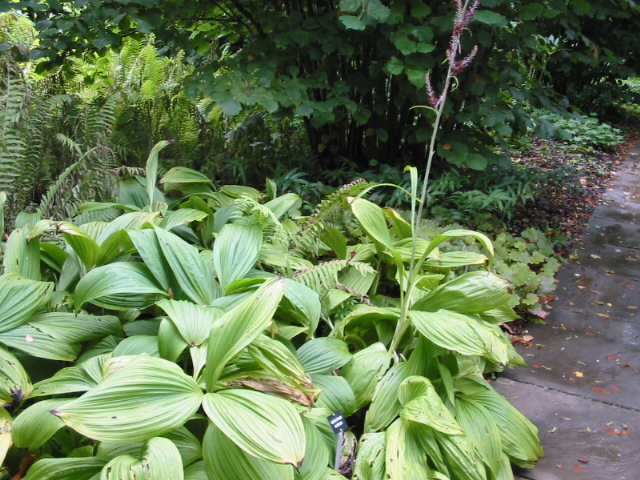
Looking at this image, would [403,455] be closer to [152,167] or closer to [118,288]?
[118,288]

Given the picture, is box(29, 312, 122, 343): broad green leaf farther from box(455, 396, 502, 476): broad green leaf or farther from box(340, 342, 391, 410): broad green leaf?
box(455, 396, 502, 476): broad green leaf

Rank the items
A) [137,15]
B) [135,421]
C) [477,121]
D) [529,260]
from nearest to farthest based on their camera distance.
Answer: [135,421] < [137,15] < [529,260] < [477,121]

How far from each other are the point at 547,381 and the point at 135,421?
1.87 meters

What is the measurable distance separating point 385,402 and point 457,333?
1.18 feet

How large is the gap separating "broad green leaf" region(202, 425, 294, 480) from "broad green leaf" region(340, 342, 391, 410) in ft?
1.81

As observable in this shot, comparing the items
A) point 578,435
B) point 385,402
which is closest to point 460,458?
point 385,402

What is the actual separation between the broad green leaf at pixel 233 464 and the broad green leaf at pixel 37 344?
644 millimetres

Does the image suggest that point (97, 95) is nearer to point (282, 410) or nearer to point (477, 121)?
point (477, 121)

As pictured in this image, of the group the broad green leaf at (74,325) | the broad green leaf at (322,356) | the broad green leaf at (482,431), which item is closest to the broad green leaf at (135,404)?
the broad green leaf at (74,325)

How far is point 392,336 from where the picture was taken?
2309 millimetres

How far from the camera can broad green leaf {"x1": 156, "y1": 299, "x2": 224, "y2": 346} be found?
1749 millimetres

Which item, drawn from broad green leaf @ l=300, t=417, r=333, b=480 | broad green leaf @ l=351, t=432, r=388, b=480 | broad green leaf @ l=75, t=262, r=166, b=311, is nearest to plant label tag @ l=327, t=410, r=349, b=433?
broad green leaf @ l=300, t=417, r=333, b=480

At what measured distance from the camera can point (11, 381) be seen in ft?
5.35

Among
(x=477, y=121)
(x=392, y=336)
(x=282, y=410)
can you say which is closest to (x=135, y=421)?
(x=282, y=410)
